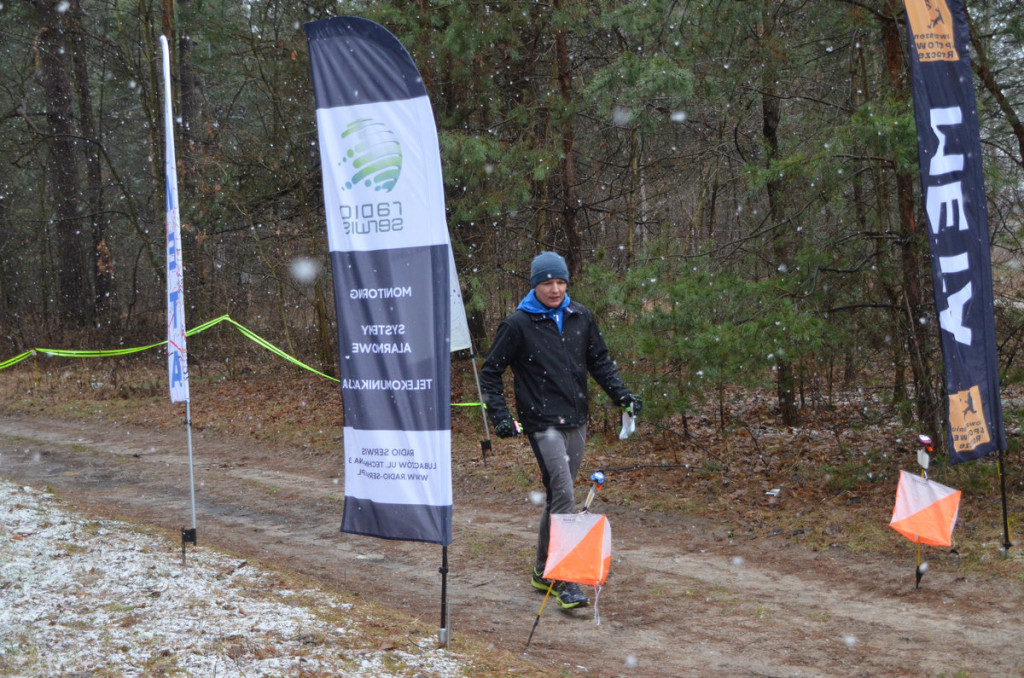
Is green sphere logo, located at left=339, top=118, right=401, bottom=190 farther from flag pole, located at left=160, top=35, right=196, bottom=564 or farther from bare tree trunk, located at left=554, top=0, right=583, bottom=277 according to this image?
bare tree trunk, located at left=554, top=0, right=583, bottom=277

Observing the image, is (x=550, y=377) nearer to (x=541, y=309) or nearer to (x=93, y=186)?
(x=541, y=309)

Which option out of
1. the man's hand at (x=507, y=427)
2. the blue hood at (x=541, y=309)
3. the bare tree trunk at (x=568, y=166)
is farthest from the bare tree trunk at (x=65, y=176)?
the man's hand at (x=507, y=427)

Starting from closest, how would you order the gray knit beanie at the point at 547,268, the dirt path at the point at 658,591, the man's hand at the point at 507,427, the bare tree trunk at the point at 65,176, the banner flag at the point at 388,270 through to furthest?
1. the banner flag at the point at 388,270
2. the dirt path at the point at 658,591
3. the man's hand at the point at 507,427
4. the gray knit beanie at the point at 547,268
5. the bare tree trunk at the point at 65,176

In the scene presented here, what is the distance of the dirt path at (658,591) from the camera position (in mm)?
4953

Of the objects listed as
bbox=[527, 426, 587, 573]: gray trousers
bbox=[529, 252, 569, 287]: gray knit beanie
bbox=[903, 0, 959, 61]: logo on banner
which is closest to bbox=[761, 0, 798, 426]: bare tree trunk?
bbox=[903, 0, 959, 61]: logo on banner

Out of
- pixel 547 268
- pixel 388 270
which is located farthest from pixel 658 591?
pixel 388 270

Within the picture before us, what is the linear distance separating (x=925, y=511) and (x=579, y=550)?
2.59 meters

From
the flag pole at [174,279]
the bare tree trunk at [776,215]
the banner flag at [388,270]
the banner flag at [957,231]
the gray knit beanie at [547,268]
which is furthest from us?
the bare tree trunk at [776,215]

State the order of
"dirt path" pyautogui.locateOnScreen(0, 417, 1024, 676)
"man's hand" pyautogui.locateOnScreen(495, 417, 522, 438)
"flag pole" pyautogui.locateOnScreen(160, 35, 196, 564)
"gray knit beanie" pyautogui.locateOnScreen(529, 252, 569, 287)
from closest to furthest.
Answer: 1. "dirt path" pyautogui.locateOnScreen(0, 417, 1024, 676)
2. "man's hand" pyautogui.locateOnScreen(495, 417, 522, 438)
3. "gray knit beanie" pyautogui.locateOnScreen(529, 252, 569, 287)
4. "flag pole" pyautogui.locateOnScreen(160, 35, 196, 564)

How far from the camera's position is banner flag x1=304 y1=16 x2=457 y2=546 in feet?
15.5

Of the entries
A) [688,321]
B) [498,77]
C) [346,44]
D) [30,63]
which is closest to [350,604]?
[346,44]

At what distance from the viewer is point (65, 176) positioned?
81.1ft

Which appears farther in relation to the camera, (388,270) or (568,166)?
(568,166)

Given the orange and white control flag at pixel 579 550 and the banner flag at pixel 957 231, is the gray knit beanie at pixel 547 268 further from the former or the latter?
the banner flag at pixel 957 231
